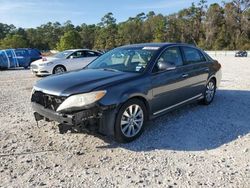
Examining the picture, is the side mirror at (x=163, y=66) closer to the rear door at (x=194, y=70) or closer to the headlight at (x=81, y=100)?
the rear door at (x=194, y=70)

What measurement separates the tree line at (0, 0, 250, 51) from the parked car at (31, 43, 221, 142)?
62975mm

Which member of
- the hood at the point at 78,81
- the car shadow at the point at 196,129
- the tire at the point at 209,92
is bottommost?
the car shadow at the point at 196,129

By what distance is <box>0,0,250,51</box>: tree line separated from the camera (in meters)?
77.1

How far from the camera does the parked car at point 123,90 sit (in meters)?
4.29

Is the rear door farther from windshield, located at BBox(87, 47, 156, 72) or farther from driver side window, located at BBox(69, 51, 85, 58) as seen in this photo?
driver side window, located at BBox(69, 51, 85, 58)

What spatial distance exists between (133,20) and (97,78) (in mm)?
98148

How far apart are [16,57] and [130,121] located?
1610cm

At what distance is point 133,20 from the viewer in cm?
9975

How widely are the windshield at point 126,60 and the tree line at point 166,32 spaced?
206ft

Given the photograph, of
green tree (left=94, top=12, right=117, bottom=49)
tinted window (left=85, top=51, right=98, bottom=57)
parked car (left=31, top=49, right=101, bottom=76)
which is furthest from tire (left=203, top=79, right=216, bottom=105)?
green tree (left=94, top=12, right=117, bottom=49)

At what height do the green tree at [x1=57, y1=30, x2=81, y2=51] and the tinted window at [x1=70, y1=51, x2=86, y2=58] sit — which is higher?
the green tree at [x1=57, y1=30, x2=81, y2=51]

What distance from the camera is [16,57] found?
18.9 meters

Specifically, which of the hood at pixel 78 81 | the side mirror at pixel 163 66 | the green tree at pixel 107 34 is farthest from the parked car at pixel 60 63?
the green tree at pixel 107 34

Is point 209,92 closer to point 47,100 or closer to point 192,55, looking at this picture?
point 192,55
